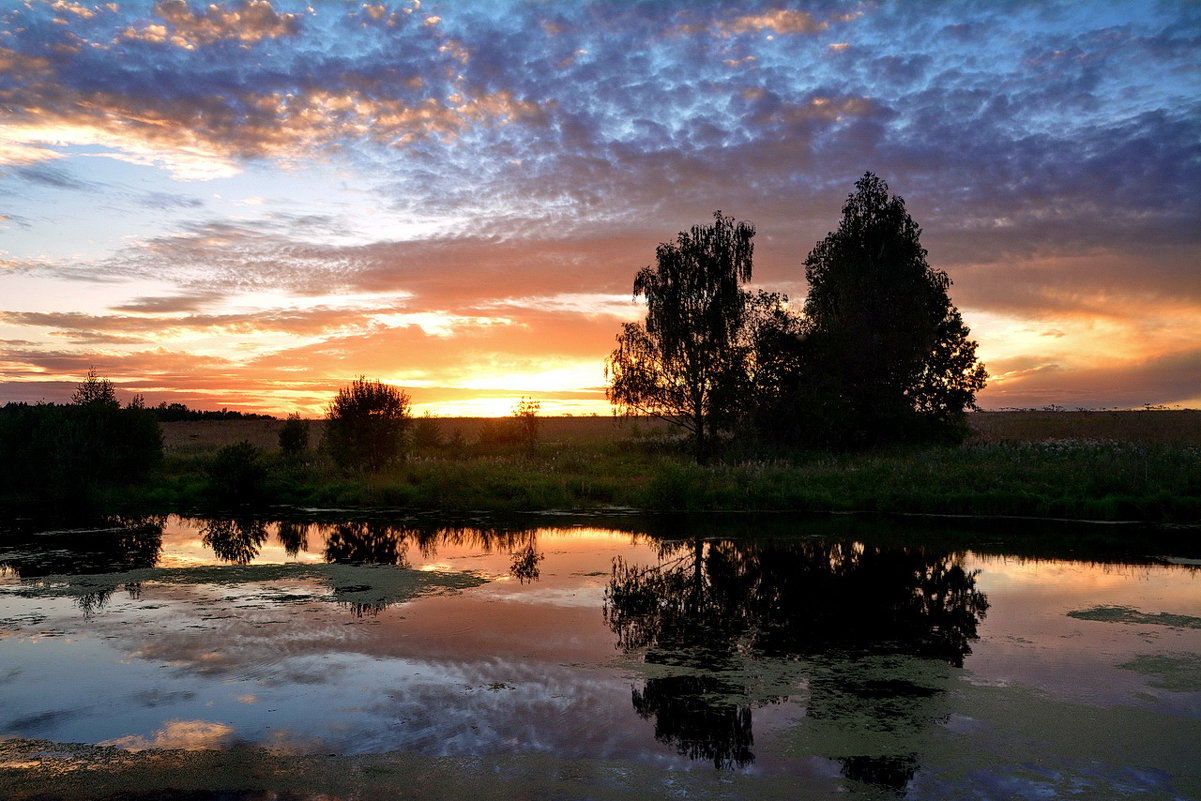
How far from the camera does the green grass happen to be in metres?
20.9

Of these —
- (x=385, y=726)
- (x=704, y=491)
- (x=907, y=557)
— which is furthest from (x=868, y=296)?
(x=385, y=726)

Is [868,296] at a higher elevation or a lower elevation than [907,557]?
higher

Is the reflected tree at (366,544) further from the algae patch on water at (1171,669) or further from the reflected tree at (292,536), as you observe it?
the algae patch on water at (1171,669)

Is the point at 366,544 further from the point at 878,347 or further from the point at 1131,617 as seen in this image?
the point at 878,347

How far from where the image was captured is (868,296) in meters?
36.4

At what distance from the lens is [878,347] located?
1431 inches

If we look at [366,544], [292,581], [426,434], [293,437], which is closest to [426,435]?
[426,434]

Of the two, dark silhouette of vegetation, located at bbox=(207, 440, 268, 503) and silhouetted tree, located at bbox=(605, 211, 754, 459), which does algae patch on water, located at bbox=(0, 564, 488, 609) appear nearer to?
dark silhouette of vegetation, located at bbox=(207, 440, 268, 503)

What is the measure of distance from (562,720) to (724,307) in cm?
2947

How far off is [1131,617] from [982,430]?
47.3 meters

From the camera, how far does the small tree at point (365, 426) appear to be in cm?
2959

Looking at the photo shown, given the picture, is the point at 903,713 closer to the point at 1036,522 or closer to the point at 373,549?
the point at 373,549

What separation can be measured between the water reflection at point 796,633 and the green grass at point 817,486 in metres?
6.71

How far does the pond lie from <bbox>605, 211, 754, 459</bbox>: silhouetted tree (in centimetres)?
1924
